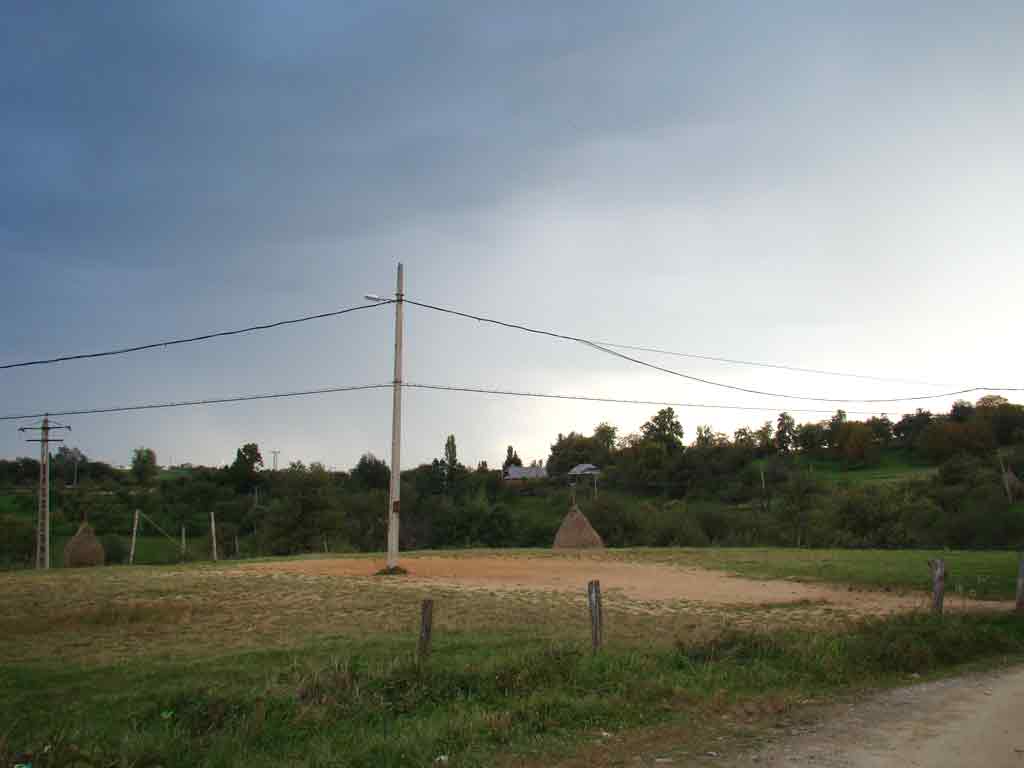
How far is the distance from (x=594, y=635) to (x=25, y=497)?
267ft

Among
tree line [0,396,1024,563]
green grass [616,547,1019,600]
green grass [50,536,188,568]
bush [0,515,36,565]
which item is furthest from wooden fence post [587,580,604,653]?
bush [0,515,36,565]

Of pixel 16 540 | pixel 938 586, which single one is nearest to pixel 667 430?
pixel 16 540

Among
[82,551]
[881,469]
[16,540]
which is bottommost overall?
[16,540]

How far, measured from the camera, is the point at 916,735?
7801 mm

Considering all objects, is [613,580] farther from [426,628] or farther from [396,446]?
[426,628]

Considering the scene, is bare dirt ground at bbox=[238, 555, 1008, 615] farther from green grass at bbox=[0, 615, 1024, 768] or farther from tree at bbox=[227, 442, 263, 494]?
tree at bbox=[227, 442, 263, 494]

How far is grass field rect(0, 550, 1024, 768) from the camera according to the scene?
7.39 meters

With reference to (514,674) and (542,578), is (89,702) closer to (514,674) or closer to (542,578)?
(514,674)

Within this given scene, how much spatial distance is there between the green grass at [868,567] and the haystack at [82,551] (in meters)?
23.3

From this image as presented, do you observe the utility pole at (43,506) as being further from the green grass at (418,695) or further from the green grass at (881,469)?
the green grass at (881,469)

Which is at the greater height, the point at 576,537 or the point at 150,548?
the point at 576,537

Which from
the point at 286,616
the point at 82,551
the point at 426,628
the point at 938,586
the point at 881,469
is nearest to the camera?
the point at 426,628

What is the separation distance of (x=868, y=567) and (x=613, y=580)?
25.7 ft

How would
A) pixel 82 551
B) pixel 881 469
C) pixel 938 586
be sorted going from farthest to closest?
pixel 881 469
pixel 82 551
pixel 938 586
